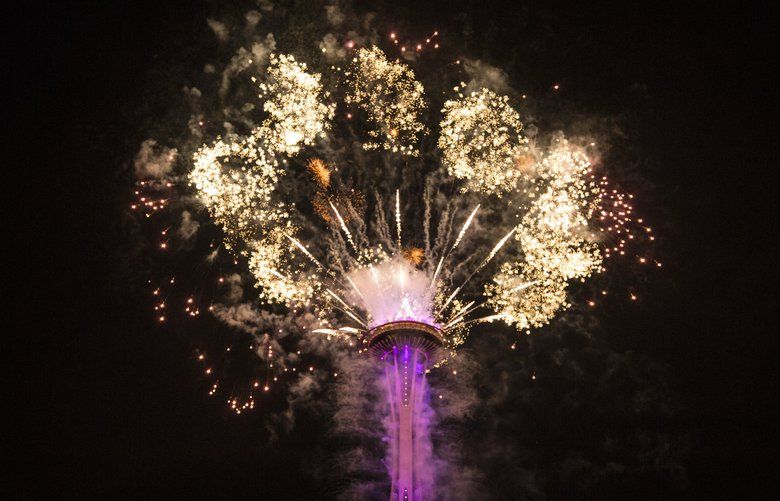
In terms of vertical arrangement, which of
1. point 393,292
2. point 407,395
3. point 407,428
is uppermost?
point 393,292

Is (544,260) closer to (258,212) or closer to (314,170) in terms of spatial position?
(314,170)

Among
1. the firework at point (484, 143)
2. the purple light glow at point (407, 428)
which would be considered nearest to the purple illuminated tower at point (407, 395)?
the purple light glow at point (407, 428)

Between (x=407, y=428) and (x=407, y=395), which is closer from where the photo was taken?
(x=407, y=428)

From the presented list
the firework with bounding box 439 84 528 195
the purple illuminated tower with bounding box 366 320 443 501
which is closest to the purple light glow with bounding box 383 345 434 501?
the purple illuminated tower with bounding box 366 320 443 501

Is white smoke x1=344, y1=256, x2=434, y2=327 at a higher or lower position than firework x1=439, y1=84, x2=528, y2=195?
lower

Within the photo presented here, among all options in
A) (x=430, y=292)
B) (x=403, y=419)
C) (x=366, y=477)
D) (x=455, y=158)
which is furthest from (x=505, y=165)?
(x=366, y=477)

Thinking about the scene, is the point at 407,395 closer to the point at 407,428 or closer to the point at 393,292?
the point at 407,428

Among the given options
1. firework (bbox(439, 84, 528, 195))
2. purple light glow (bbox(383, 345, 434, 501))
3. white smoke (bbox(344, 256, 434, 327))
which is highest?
firework (bbox(439, 84, 528, 195))

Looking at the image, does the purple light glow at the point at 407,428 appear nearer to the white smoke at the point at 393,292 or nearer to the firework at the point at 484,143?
the white smoke at the point at 393,292

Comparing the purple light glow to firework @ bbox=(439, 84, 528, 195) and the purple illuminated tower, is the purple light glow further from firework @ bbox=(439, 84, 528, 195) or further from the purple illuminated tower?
firework @ bbox=(439, 84, 528, 195)

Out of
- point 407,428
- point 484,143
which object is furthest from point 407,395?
point 484,143
